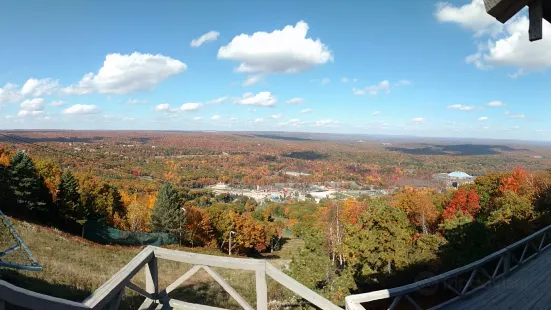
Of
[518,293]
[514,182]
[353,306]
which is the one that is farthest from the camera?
[514,182]

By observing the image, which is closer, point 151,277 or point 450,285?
point 151,277

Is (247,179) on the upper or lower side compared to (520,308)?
lower

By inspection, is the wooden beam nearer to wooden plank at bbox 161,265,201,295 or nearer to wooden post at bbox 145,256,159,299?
wooden plank at bbox 161,265,201,295

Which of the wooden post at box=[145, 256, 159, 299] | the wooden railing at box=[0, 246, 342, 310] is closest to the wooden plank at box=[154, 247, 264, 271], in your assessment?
the wooden railing at box=[0, 246, 342, 310]

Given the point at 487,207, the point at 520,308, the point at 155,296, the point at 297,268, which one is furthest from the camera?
the point at 487,207

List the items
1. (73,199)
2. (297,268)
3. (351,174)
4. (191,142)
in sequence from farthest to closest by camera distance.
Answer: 1. (191,142)
2. (351,174)
3. (73,199)
4. (297,268)

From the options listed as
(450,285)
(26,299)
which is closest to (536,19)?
(26,299)

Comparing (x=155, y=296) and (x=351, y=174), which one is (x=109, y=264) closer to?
(x=155, y=296)

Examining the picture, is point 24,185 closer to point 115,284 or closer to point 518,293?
point 115,284

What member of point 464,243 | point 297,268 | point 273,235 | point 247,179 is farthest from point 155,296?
point 247,179
